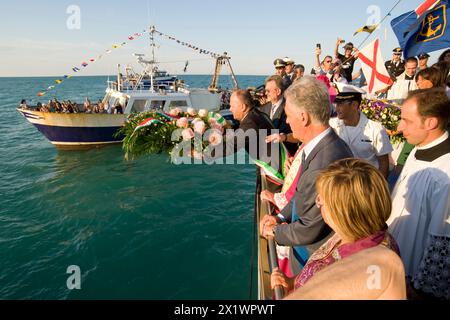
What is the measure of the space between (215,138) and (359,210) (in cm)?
195

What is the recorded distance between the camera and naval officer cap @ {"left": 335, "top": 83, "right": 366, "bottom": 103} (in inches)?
122

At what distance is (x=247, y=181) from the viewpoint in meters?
13.0

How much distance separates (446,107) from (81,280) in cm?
751

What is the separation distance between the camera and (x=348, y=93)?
10.5 ft

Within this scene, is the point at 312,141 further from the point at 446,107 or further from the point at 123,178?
the point at 123,178

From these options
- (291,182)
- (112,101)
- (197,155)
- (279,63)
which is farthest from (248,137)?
(112,101)

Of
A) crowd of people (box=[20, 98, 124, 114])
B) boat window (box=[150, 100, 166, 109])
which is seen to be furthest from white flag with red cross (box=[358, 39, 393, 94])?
crowd of people (box=[20, 98, 124, 114])

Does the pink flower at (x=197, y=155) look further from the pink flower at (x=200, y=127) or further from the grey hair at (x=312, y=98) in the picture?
the grey hair at (x=312, y=98)

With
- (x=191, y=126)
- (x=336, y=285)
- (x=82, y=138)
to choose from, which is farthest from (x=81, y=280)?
(x=82, y=138)

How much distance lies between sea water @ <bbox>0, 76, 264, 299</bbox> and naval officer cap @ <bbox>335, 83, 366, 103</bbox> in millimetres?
4694

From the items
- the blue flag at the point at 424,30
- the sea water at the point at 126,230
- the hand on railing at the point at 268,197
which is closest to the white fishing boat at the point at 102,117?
the sea water at the point at 126,230

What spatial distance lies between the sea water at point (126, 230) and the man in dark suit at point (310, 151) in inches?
186

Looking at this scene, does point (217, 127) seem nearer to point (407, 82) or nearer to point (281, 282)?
point (281, 282)

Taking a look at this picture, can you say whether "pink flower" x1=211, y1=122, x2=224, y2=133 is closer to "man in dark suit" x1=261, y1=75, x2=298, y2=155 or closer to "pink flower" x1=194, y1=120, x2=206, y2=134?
"pink flower" x1=194, y1=120, x2=206, y2=134
